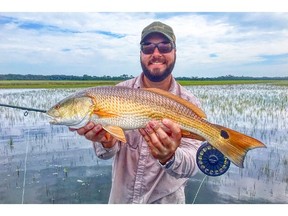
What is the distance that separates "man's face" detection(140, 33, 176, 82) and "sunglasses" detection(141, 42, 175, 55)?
0.02 meters

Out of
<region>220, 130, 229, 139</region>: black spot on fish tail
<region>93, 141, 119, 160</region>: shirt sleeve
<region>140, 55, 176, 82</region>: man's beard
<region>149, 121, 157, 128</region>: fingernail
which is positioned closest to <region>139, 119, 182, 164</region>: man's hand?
<region>149, 121, 157, 128</region>: fingernail

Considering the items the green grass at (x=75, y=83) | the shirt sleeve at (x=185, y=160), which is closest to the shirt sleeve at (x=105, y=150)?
the shirt sleeve at (x=185, y=160)

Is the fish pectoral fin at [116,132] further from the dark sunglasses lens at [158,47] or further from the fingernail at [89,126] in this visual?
the dark sunglasses lens at [158,47]

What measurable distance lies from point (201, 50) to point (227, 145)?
112 cm

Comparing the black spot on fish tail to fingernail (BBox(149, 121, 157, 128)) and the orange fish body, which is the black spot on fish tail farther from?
fingernail (BBox(149, 121, 157, 128))

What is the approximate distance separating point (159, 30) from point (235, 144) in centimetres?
98

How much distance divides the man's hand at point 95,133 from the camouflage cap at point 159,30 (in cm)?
76

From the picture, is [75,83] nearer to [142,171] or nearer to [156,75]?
[156,75]

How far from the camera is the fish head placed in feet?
7.81

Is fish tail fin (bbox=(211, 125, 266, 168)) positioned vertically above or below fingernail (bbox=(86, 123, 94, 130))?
below

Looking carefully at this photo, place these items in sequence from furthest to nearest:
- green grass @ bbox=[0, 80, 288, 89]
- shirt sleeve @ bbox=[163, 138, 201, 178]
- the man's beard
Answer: green grass @ bbox=[0, 80, 288, 89], the man's beard, shirt sleeve @ bbox=[163, 138, 201, 178]

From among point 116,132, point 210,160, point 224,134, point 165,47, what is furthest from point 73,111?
point 210,160

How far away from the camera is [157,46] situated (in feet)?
8.84
